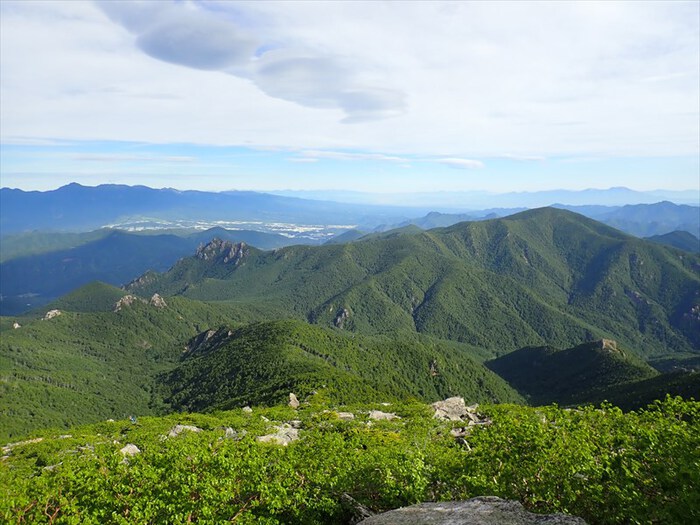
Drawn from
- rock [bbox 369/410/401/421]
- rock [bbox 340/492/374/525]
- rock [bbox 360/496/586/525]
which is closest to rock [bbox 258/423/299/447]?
rock [bbox 369/410/401/421]

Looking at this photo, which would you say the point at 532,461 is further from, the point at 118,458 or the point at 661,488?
the point at 118,458

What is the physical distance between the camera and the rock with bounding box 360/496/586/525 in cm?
1752

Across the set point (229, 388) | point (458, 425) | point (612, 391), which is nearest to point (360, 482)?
point (458, 425)

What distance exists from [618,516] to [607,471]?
2575 mm

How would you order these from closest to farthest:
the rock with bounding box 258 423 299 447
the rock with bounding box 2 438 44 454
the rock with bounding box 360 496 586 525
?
the rock with bounding box 360 496 586 525
the rock with bounding box 258 423 299 447
the rock with bounding box 2 438 44 454

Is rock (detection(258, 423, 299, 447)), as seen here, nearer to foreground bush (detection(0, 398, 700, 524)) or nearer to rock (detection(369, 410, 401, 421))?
rock (detection(369, 410, 401, 421))

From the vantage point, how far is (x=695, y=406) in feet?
79.2

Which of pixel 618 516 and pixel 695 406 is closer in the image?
pixel 618 516

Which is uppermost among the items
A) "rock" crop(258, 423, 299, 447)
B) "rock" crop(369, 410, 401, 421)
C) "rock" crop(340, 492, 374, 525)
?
"rock" crop(340, 492, 374, 525)

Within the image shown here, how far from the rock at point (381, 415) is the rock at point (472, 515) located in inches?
2316

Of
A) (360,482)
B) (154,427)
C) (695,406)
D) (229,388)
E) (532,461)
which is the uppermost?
(695,406)

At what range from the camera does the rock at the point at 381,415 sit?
7831cm

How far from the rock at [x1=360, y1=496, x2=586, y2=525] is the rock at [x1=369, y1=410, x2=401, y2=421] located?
5882 cm

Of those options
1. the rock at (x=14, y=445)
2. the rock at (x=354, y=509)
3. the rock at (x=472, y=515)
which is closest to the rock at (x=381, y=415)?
the rock at (x=354, y=509)
